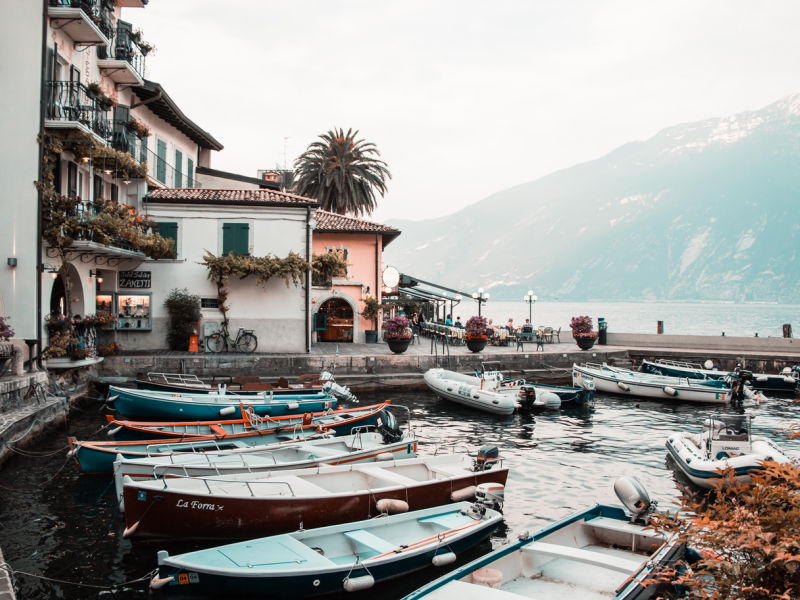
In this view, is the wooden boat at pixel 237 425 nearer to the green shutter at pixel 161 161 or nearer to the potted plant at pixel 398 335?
the potted plant at pixel 398 335

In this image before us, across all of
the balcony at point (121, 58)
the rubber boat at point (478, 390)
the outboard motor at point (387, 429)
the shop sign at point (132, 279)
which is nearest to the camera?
the outboard motor at point (387, 429)

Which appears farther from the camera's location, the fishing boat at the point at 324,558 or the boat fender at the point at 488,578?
the fishing boat at the point at 324,558

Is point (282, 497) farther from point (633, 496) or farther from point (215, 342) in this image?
point (215, 342)

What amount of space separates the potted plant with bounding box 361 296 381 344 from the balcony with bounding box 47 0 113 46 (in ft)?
58.8

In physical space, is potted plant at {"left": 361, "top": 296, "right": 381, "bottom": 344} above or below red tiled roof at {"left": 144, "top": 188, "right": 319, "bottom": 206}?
below

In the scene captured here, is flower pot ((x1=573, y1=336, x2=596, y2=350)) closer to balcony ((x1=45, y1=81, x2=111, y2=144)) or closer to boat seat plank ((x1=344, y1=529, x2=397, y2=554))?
balcony ((x1=45, y1=81, x2=111, y2=144))

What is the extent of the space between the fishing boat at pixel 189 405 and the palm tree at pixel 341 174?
90.9 ft

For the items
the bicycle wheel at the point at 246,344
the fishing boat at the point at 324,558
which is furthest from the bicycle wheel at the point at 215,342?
the fishing boat at the point at 324,558

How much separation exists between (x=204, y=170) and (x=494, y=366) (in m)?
21.3

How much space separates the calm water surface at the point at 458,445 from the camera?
9352 mm

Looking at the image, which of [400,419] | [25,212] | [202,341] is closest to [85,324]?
[25,212]

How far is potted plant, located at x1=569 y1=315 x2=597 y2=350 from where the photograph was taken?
110 feet

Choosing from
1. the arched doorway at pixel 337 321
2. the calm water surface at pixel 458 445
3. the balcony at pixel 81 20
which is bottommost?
the calm water surface at pixel 458 445

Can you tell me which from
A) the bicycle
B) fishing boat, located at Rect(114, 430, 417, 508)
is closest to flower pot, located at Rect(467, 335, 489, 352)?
the bicycle
